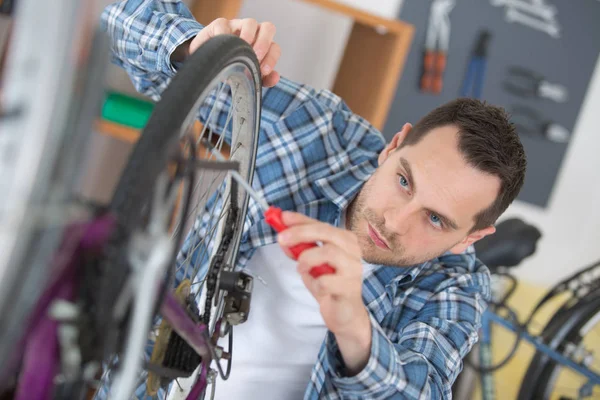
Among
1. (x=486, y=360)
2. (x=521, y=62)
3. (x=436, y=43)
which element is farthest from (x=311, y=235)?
(x=521, y=62)

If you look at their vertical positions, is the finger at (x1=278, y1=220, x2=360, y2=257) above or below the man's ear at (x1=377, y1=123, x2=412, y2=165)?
below

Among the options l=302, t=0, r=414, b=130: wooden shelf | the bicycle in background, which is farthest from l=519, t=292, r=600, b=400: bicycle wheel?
l=302, t=0, r=414, b=130: wooden shelf

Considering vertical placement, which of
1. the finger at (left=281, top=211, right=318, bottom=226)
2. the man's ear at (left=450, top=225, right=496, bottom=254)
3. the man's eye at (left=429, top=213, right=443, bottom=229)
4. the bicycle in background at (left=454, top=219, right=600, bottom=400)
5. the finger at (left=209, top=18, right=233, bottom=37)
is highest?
the finger at (left=209, top=18, right=233, bottom=37)

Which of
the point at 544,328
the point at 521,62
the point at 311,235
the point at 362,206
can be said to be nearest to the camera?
the point at 311,235

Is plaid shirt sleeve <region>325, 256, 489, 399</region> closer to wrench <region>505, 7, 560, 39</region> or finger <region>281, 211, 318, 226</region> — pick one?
finger <region>281, 211, 318, 226</region>

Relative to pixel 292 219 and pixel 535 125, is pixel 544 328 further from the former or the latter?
pixel 292 219

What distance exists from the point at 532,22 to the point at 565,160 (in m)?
0.59

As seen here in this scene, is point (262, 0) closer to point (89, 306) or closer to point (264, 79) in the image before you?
point (264, 79)

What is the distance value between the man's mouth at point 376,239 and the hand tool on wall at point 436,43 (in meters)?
1.45

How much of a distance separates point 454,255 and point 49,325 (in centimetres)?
94

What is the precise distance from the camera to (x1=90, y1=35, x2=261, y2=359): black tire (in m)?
0.37

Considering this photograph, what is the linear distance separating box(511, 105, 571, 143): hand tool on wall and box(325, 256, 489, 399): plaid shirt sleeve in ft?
4.63

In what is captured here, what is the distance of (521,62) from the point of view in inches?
95.4

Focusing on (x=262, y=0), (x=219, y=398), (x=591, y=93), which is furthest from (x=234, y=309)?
(x=591, y=93)
